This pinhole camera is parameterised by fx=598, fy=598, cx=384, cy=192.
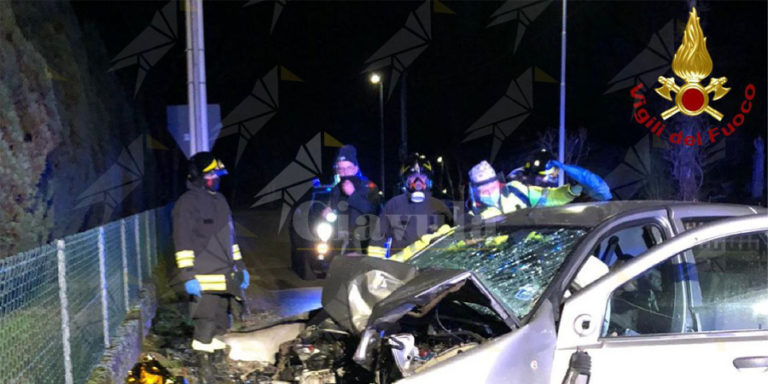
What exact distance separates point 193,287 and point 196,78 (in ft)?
11.2

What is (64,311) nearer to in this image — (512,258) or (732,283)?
(512,258)

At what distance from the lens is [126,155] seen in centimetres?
1194

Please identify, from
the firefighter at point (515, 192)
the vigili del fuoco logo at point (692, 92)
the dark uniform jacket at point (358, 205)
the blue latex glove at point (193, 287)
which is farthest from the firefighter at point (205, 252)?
the vigili del fuoco logo at point (692, 92)

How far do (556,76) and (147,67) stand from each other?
17.8 meters

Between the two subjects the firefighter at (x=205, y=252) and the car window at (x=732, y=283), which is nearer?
the car window at (x=732, y=283)

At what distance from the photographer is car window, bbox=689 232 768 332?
300cm

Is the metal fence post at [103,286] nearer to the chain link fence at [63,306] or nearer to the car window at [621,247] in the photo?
the chain link fence at [63,306]

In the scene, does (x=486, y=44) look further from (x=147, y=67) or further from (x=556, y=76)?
(x=147, y=67)

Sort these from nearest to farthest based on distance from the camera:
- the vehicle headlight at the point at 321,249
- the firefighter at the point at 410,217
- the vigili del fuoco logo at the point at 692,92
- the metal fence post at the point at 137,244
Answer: the firefighter at the point at 410,217
the metal fence post at the point at 137,244
the vehicle headlight at the point at 321,249
the vigili del fuoco logo at the point at 692,92

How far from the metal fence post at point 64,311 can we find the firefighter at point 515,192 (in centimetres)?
313

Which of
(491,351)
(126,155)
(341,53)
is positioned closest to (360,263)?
(491,351)

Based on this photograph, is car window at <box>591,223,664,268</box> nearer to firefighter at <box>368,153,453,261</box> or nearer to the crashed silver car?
the crashed silver car

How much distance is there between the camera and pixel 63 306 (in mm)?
3662

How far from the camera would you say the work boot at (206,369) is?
4.62 metres
